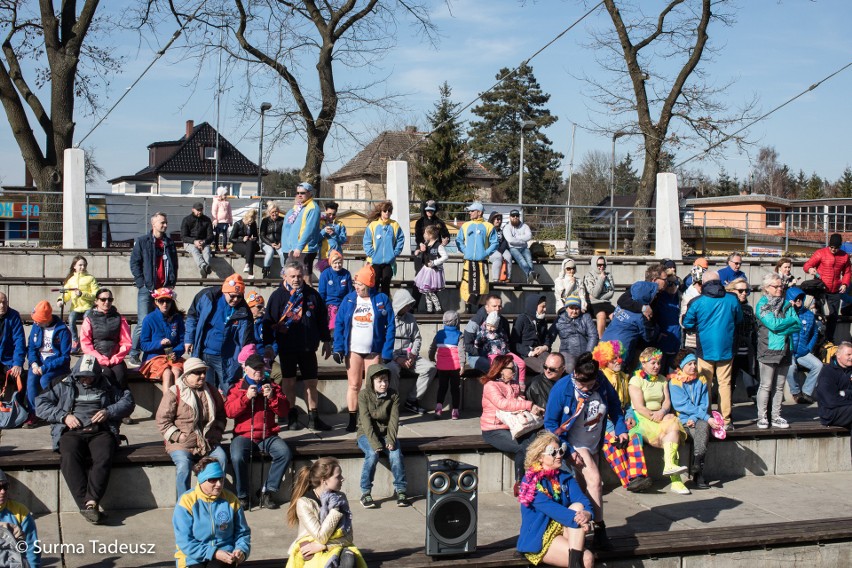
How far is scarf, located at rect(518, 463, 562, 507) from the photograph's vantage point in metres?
7.37

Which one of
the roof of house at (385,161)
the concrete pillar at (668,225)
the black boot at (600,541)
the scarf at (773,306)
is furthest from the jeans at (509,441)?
the roof of house at (385,161)

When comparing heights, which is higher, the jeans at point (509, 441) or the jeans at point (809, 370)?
the jeans at point (809, 370)

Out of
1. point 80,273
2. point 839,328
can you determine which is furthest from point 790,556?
point 80,273

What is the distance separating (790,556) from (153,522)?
5506 mm

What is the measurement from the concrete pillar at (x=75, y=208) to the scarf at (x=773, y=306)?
454 inches

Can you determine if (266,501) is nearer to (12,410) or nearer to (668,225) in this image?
(12,410)

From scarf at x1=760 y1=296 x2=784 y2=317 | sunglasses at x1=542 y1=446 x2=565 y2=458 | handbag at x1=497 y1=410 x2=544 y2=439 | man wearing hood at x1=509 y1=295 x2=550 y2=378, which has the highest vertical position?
scarf at x1=760 y1=296 x2=784 y2=317

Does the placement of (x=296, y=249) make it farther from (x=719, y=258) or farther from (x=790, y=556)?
(x=719, y=258)

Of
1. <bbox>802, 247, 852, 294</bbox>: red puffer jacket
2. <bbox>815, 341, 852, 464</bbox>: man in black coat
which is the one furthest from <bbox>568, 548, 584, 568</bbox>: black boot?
<bbox>802, 247, 852, 294</bbox>: red puffer jacket

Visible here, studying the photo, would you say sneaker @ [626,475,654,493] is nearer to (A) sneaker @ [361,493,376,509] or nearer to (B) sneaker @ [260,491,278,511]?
(A) sneaker @ [361,493,376,509]

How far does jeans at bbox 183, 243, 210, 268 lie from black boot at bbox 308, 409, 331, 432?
6202 millimetres

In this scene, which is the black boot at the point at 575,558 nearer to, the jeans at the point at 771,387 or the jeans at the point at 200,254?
the jeans at the point at 771,387

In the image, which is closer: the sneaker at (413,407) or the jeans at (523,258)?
the sneaker at (413,407)

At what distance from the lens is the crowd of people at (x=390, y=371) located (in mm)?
7438
